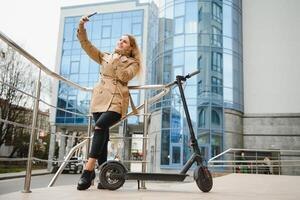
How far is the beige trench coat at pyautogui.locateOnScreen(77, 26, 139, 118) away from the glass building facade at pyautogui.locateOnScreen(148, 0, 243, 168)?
642 inches

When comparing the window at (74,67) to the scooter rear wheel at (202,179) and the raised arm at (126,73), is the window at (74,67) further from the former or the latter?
the scooter rear wheel at (202,179)

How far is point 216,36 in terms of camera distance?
20.1m

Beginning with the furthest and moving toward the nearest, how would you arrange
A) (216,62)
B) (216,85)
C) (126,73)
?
(216,62)
(216,85)
(126,73)

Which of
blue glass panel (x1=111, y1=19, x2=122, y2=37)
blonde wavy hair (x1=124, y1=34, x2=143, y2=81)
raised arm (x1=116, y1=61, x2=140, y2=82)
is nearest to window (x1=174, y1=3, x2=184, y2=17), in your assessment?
blue glass panel (x1=111, y1=19, x2=122, y2=37)

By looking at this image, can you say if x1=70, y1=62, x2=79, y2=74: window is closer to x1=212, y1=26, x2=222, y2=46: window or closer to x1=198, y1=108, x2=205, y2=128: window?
x1=212, y1=26, x2=222, y2=46: window

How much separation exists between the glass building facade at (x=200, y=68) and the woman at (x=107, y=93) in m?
16.3

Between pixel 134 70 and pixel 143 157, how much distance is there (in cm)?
100

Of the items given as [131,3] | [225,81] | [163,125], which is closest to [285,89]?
[225,81]

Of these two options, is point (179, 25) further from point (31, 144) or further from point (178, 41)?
point (31, 144)

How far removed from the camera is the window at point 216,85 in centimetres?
1946

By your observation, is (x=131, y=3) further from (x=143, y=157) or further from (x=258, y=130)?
(x=143, y=157)

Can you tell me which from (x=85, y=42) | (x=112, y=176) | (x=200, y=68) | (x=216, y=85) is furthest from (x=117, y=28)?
(x=112, y=176)

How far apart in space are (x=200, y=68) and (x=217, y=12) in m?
4.20

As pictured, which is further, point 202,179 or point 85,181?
point 202,179
